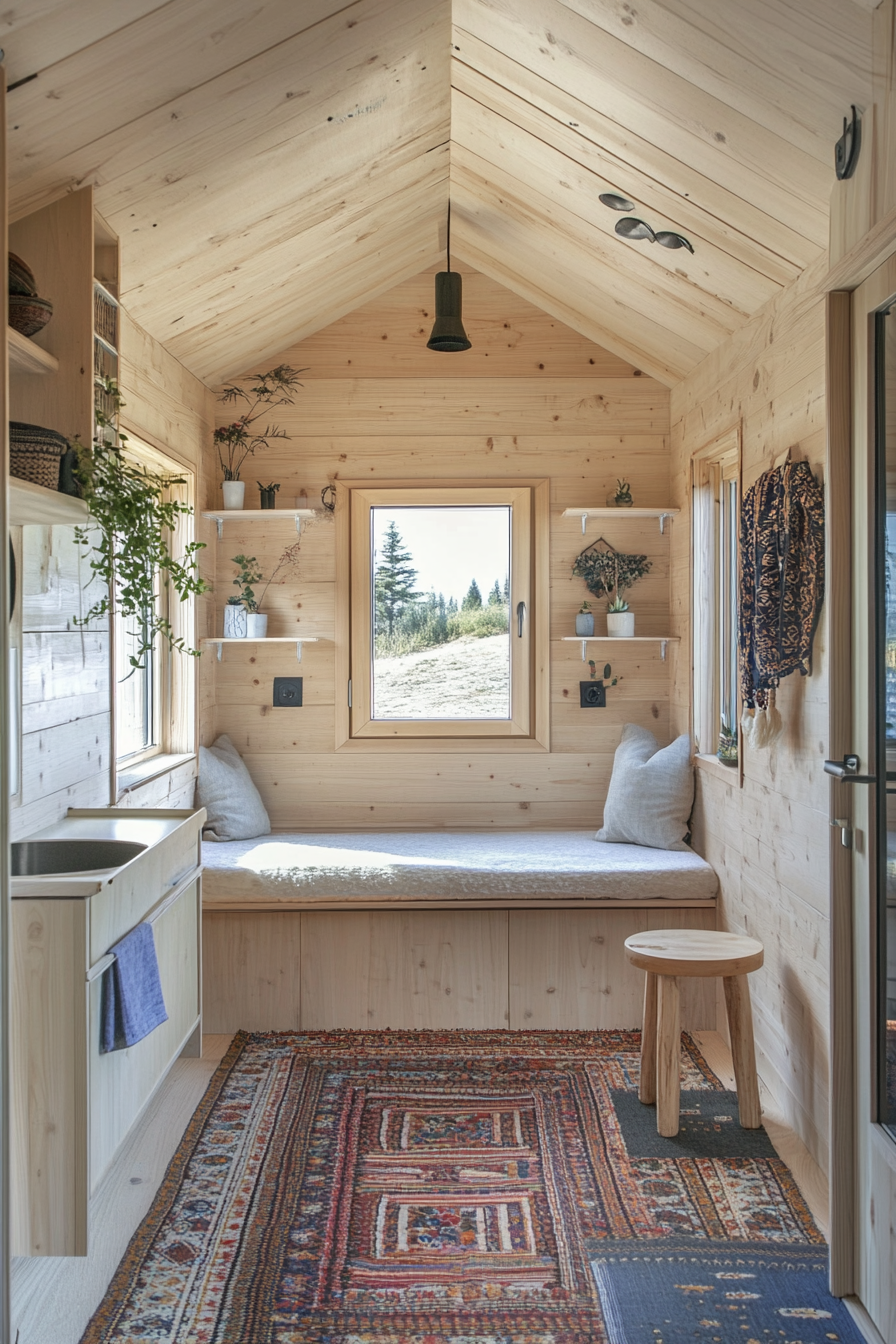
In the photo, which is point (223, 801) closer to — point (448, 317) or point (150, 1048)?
point (150, 1048)

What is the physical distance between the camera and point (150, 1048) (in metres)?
2.75

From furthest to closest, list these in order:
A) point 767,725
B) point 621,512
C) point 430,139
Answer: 1. point 621,512
2. point 430,139
3. point 767,725

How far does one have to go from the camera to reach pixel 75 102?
2.29m

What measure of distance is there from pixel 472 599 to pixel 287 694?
0.93 meters

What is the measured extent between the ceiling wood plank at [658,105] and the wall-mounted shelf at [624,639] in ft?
6.55

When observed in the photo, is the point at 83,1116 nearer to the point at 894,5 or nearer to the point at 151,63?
the point at 151,63

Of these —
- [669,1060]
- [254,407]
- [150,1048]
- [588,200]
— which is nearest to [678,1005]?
[669,1060]

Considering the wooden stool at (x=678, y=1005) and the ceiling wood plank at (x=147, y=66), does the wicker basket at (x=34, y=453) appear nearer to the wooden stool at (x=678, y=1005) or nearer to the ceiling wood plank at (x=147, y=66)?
the ceiling wood plank at (x=147, y=66)

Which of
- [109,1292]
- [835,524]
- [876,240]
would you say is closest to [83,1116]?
[109,1292]

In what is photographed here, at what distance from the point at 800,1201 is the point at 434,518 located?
121 inches

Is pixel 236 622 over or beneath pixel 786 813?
over

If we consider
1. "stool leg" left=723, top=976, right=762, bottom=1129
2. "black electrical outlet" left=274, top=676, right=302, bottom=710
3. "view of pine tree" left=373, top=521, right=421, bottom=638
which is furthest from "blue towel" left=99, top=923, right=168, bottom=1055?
"view of pine tree" left=373, top=521, right=421, bottom=638

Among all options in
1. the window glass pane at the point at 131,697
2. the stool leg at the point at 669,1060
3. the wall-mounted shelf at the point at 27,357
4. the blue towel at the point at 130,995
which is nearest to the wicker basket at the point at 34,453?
the wall-mounted shelf at the point at 27,357

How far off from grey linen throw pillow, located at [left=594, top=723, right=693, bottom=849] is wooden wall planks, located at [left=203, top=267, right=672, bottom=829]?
344mm
